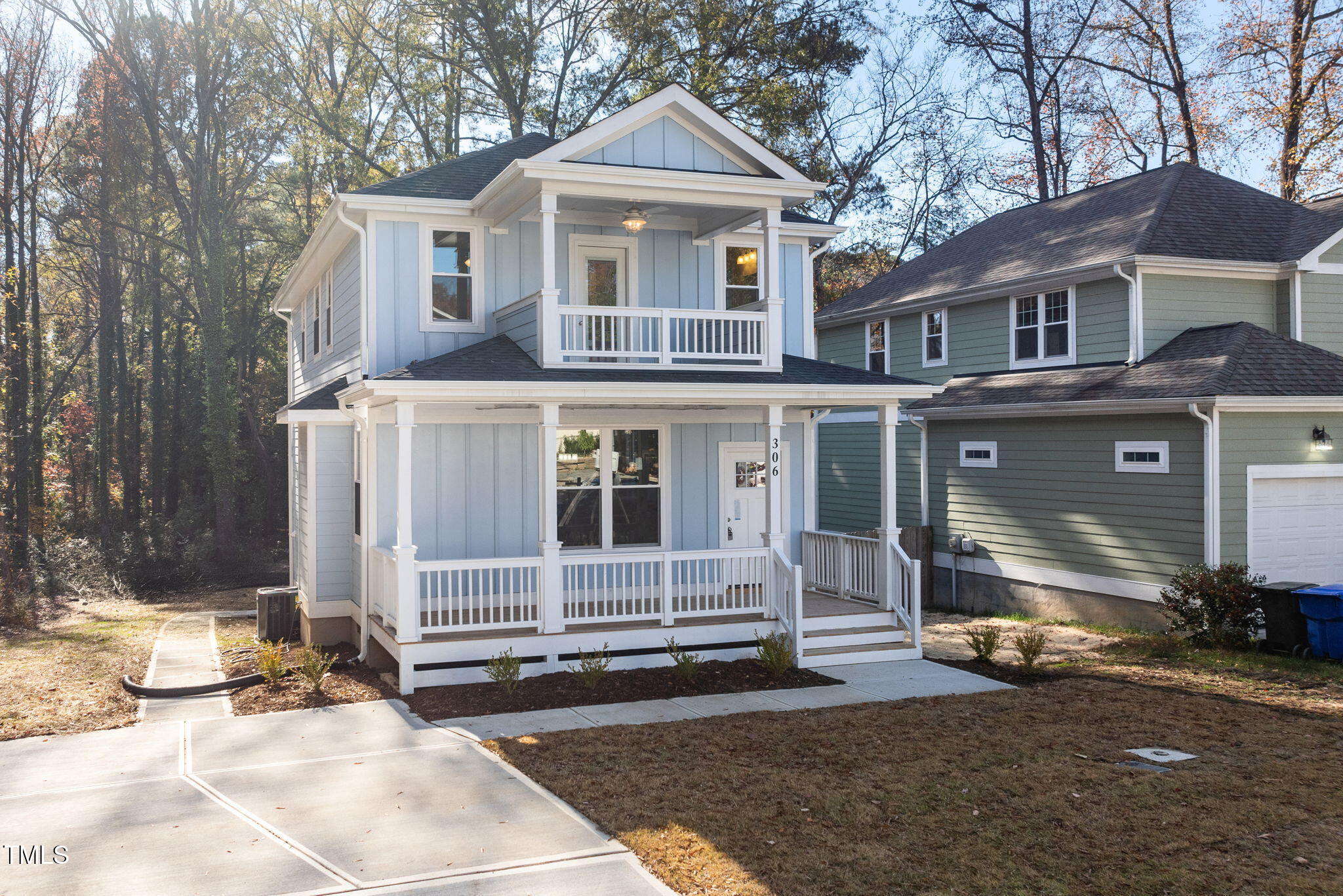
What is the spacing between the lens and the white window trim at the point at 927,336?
2034cm

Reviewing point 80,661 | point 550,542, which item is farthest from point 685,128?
point 80,661

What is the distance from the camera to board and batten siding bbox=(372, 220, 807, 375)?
1300 centimetres

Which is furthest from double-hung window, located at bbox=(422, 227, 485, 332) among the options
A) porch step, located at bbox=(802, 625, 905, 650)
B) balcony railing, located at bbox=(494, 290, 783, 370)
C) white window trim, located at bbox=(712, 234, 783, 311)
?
porch step, located at bbox=(802, 625, 905, 650)

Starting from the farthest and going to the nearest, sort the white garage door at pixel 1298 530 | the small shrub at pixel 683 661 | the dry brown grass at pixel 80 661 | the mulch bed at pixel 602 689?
the white garage door at pixel 1298 530, the small shrub at pixel 683 661, the mulch bed at pixel 602 689, the dry brown grass at pixel 80 661

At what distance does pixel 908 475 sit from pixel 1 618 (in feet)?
55.6

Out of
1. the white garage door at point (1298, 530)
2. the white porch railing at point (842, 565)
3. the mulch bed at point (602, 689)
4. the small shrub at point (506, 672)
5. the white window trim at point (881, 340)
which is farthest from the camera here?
the white window trim at point (881, 340)

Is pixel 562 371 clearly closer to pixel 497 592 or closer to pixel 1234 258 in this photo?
pixel 497 592

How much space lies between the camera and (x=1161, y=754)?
27.2 ft

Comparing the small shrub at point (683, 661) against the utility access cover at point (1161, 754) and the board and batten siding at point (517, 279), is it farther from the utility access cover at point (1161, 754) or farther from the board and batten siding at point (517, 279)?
the board and batten siding at point (517, 279)

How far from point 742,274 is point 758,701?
22.2 feet

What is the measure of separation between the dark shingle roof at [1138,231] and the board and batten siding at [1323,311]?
2.10 ft

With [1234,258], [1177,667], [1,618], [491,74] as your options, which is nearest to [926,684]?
[1177,667]

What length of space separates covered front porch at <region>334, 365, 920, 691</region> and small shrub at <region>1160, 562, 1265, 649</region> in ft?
12.3

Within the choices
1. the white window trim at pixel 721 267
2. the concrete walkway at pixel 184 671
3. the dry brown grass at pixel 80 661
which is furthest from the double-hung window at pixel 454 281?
the dry brown grass at pixel 80 661
